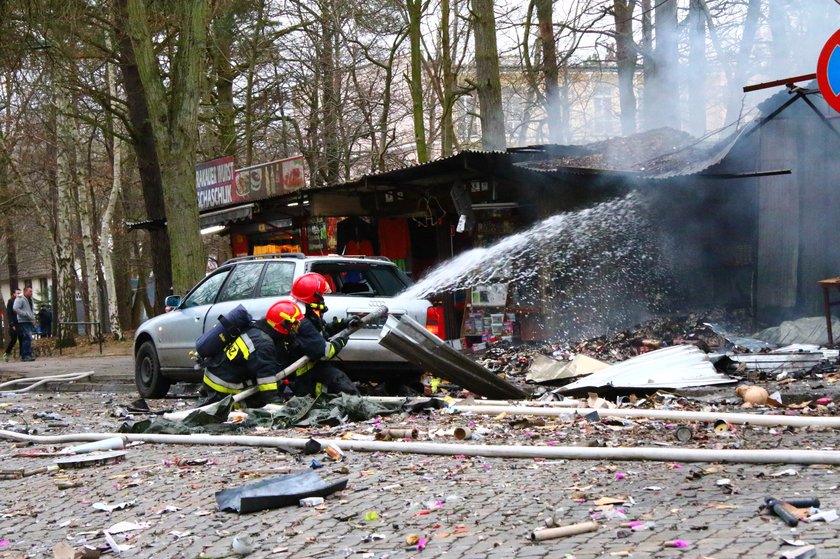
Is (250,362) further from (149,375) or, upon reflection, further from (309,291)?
(149,375)

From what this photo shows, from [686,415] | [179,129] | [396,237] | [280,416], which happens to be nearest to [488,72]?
[396,237]

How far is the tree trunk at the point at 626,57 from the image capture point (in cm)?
2202

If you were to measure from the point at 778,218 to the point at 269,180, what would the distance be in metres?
10.1

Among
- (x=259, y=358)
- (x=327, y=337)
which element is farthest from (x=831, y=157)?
→ (x=259, y=358)

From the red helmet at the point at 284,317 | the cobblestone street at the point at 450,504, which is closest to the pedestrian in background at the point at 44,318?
the red helmet at the point at 284,317

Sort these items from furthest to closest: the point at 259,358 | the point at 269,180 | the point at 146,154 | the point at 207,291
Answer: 1. the point at 146,154
2. the point at 269,180
3. the point at 207,291
4. the point at 259,358

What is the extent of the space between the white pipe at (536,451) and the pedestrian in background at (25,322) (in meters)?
18.4

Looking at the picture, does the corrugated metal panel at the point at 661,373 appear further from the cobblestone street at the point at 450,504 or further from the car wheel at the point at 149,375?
the car wheel at the point at 149,375

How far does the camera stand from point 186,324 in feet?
39.6

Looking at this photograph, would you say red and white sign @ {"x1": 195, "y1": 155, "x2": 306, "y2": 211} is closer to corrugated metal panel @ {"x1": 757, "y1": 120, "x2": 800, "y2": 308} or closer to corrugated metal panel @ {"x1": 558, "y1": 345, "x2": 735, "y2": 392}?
corrugated metal panel @ {"x1": 757, "y1": 120, "x2": 800, "y2": 308}

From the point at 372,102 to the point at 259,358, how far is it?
22.4 meters

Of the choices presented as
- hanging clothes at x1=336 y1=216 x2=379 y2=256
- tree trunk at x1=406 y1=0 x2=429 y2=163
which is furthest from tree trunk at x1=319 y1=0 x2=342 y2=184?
hanging clothes at x1=336 y1=216 x2=379 y2=256

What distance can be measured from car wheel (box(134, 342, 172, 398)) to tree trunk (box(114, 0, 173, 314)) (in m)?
7.07

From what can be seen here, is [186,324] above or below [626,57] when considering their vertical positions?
below
